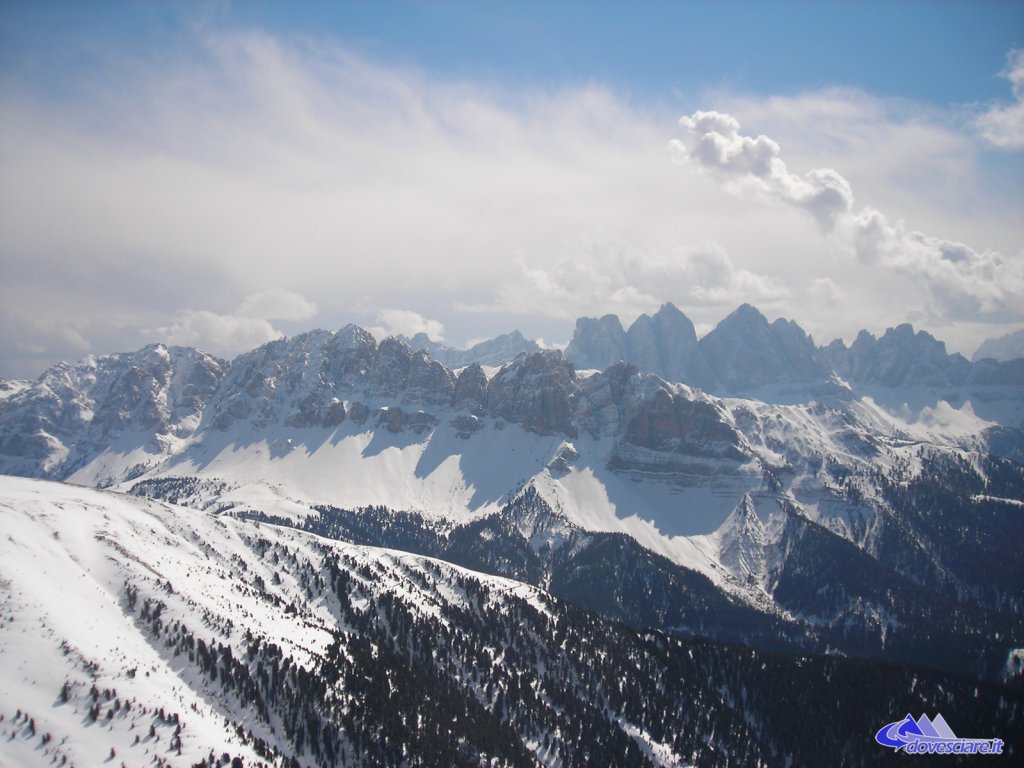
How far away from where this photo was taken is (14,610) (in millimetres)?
148625

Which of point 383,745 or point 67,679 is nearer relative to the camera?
point 67,679

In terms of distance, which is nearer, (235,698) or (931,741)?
(235,698)

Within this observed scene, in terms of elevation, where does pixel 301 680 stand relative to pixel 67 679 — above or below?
below

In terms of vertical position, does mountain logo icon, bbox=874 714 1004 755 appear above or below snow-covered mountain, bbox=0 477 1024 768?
below

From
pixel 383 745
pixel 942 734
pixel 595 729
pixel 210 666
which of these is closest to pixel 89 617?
pixel 210 666

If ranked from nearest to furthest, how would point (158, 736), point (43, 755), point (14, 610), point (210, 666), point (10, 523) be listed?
1. point (43, 755)
2. point (158, 736)
3. point (14, 610)
4. point (210, 666)
5. point (10, 523)

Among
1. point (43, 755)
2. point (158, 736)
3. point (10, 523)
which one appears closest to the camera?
point (43, 755)

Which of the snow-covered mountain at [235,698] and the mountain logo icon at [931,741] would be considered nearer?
the snow-covered mountain at [235,698]

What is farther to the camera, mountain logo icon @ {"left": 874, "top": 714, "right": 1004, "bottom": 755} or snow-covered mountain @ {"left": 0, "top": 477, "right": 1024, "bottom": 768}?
mountain logo icon @ {"left": 874, "top": 714, "right": 1004, "bottom": 755}

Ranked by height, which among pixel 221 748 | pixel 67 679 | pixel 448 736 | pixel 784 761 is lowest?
pixel 784 761

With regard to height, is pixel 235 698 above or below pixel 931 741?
above

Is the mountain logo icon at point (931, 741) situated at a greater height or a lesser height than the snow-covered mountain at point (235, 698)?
lesser

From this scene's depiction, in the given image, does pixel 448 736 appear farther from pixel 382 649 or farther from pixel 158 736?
pixel 158 736

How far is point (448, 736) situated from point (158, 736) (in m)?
60.5
